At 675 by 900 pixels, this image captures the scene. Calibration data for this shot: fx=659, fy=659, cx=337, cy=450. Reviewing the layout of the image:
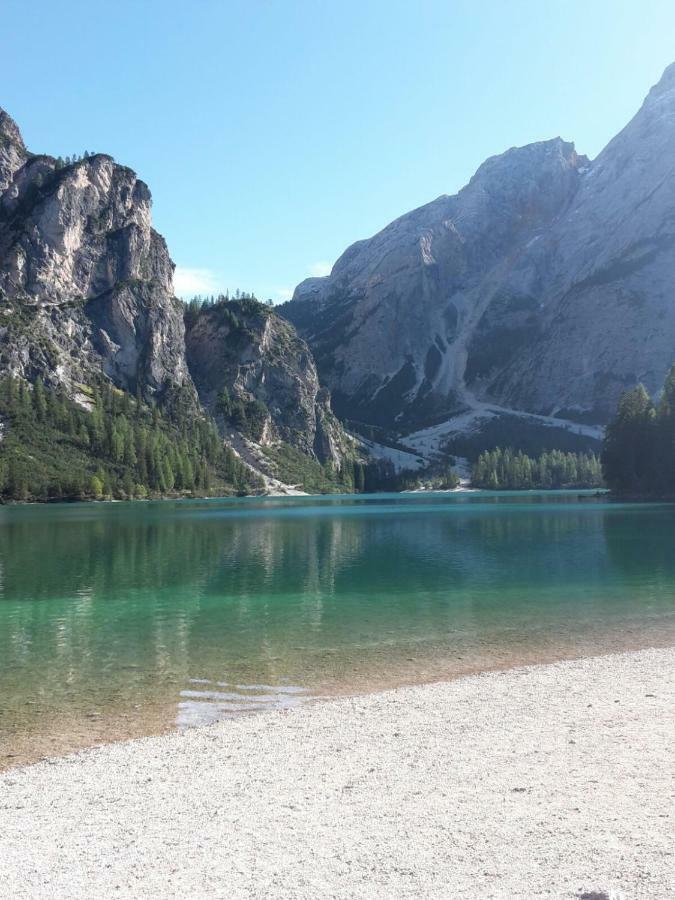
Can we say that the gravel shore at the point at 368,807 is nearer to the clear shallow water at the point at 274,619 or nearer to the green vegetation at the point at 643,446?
the clear shallow water at the point at 274,619

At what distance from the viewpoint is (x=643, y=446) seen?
13362cm

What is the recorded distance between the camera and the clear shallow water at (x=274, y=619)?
19.7m

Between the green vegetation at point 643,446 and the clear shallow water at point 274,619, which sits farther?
the green vegetation at point 643,446

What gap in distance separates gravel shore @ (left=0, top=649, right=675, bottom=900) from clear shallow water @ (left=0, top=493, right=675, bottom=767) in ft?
10.1

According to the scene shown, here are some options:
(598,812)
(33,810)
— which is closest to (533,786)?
(598,812)

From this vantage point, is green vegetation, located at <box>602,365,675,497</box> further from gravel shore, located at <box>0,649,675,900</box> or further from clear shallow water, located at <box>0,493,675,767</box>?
gravel shore, located at <box>0,649,675,900</box>

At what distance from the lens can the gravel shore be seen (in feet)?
29.0

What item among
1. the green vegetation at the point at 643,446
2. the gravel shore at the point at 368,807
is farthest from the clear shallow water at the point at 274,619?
the green vegetation at the point at 643,446

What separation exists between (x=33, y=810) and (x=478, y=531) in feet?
242

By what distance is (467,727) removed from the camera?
52.4ft

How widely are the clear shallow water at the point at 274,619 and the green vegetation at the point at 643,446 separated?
228 feet

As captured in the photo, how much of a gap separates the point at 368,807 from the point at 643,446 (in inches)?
5397

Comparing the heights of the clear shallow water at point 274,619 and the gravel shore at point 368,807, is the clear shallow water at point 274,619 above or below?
below

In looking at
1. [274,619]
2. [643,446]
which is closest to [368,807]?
[274,619]
